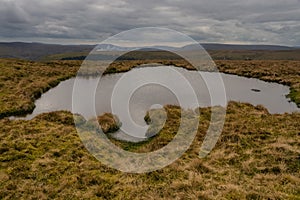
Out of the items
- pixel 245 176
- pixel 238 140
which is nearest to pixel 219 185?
pixel 245 176

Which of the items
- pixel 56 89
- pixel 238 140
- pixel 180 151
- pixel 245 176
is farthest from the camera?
pixel 56 89

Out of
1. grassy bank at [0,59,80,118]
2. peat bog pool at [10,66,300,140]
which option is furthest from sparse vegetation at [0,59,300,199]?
grassy bank at [0,59,80,118]

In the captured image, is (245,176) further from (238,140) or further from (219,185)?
(238,140)

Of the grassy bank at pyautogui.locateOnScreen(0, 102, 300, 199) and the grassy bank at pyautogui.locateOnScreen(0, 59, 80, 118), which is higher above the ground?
the grassy bank at pyautogui.locateOnScreen(0, 59, 80, 118)

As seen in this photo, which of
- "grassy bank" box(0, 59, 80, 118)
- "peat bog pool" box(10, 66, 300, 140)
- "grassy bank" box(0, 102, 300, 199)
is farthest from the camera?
"peat bog pool" box(10, 66, 300, 140)

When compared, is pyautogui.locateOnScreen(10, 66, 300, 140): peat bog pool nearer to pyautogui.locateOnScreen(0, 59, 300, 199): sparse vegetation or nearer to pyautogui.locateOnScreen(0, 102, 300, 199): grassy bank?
pyautogui.locateOnScreen(0, 59, 300, 199): sparse vegetation

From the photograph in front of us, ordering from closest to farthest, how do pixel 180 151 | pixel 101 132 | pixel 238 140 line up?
pixel 180 151 < pixel 238 140 < pixel 101 132

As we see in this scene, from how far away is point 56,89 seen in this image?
113ft

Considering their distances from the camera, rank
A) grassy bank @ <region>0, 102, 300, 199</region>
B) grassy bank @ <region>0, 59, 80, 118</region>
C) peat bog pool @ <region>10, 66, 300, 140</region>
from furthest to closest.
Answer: peat bog pool @ <region>10, 66, 300, 140</region>
grassy bank @ <region>0, 59, 80, 118</region>
grassy bank @ <region>0, 102, 300, 199</region>

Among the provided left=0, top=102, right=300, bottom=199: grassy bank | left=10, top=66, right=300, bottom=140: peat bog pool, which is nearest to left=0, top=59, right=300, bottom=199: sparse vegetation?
left=0, top=102, right=300, bottom=199: grassy bank

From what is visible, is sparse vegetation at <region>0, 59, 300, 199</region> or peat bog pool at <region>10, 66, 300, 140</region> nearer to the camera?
sparse vegetation at <region>0, 59, 300, 199</region>

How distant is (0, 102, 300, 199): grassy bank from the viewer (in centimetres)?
1095

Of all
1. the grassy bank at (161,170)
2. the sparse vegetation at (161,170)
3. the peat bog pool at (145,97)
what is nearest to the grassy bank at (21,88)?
the peat bog pool at (145,97)

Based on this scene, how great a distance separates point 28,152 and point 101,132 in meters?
5.11
